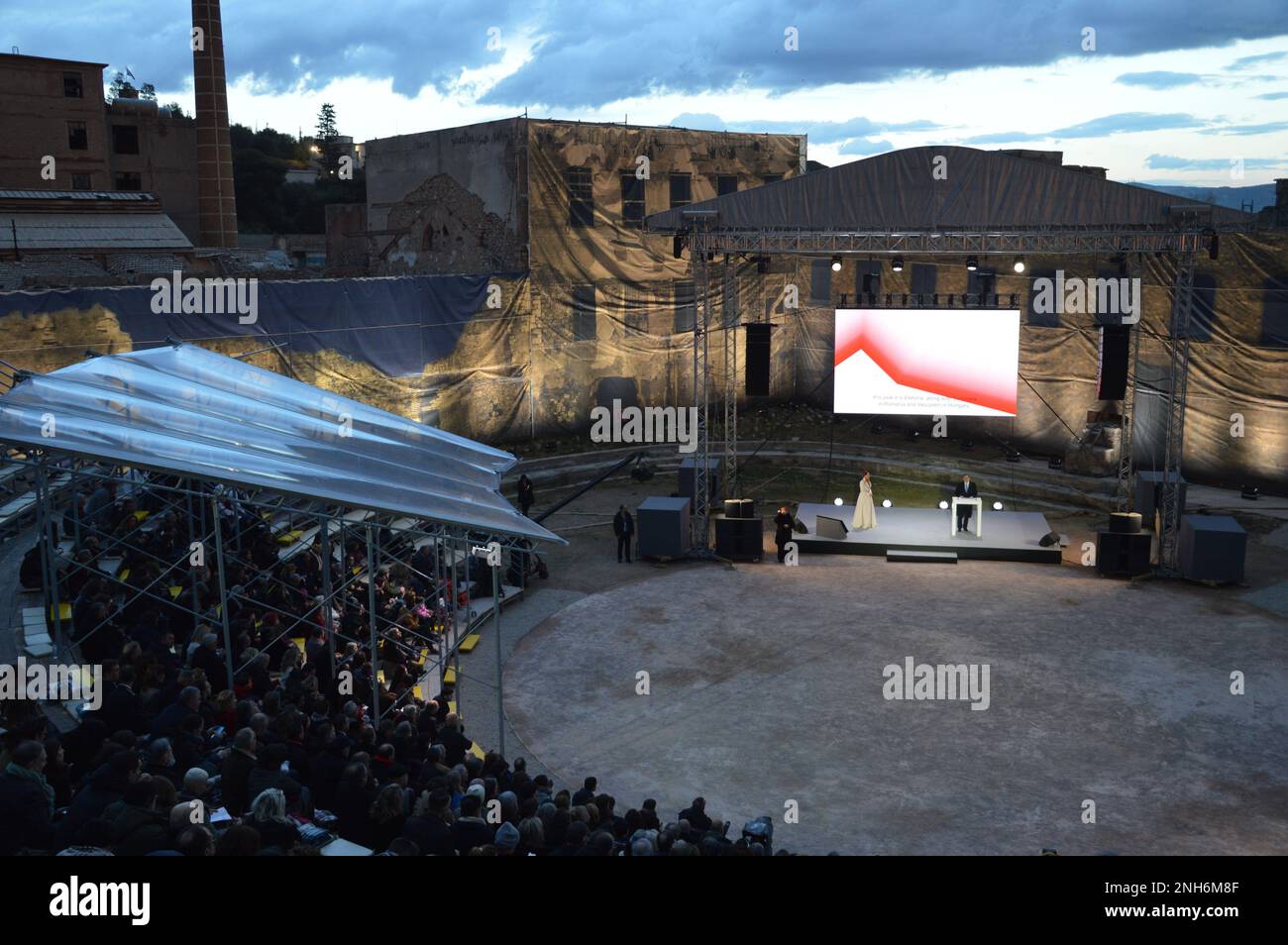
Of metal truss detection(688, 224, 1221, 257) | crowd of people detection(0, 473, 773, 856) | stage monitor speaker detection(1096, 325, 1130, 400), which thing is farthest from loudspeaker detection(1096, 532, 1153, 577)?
crowd of people detection(0, 473, 773, 856)

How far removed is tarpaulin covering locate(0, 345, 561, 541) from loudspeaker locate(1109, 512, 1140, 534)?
1184 cm

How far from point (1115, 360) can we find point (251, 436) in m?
17.0

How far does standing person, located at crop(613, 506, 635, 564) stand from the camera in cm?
2214

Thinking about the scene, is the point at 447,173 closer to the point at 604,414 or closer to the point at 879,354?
the point at 604,414

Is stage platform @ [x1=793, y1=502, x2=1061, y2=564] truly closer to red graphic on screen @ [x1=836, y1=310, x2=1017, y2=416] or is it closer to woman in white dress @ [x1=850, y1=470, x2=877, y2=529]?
woman in white dress @ [x1=850, y1=470, x2=877, y2=529]

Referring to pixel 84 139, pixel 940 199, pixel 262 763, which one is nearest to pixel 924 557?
pixel 940 199

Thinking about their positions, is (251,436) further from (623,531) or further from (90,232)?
(90,232)

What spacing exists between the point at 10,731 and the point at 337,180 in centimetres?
8324

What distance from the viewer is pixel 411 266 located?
3431 centimetres

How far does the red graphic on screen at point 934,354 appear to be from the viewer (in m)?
24.2

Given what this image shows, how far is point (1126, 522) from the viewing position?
2112cm

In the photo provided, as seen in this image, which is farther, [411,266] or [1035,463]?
[411,266]
